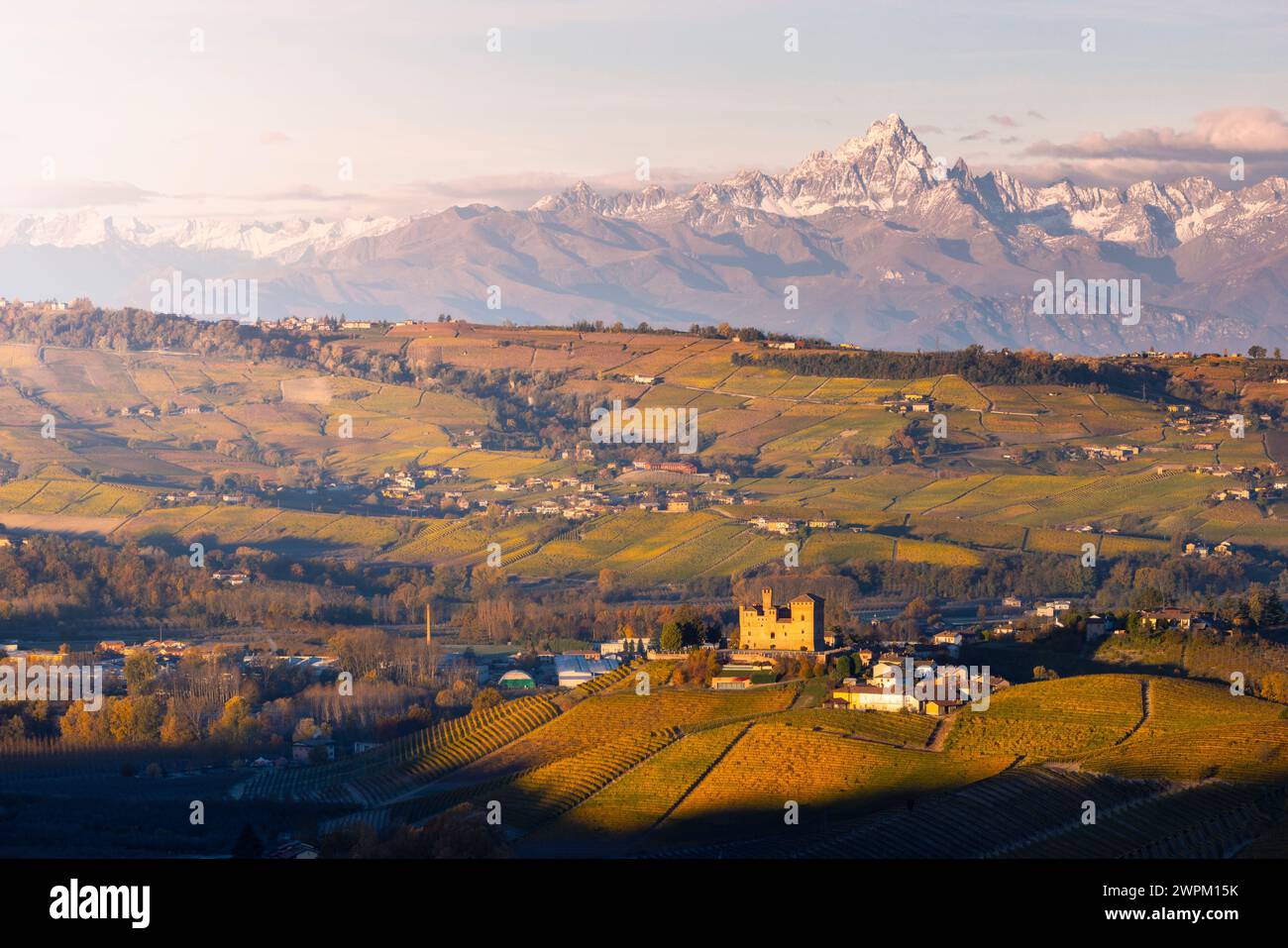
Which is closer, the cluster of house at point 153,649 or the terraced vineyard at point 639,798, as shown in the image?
the terraced vineyard at point 639,798

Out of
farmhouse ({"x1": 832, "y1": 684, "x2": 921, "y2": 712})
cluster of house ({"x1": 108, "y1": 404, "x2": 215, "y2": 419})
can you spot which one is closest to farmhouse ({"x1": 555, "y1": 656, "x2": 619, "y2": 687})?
farmhouse ({"x1": 832, "y1": 684, "x2": 921, "y2": 712})

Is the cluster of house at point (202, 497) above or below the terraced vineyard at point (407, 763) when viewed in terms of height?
above

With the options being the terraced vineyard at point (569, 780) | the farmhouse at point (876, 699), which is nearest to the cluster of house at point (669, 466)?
the farmhouse at point (876, 699)

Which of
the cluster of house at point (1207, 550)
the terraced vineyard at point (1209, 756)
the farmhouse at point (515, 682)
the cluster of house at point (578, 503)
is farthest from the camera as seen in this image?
the cluster of house at point (578, 503)

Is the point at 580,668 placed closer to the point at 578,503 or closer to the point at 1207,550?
the point at 1207,550

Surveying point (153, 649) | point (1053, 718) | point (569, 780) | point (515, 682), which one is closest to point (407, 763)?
point (569, 780)

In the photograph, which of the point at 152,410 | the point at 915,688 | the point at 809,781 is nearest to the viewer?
the point at 809,781

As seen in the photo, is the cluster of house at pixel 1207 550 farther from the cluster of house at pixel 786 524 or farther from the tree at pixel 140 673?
the tree at pixel 140 673

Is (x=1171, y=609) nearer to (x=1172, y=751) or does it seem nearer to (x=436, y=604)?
(x=1172, y=751)
